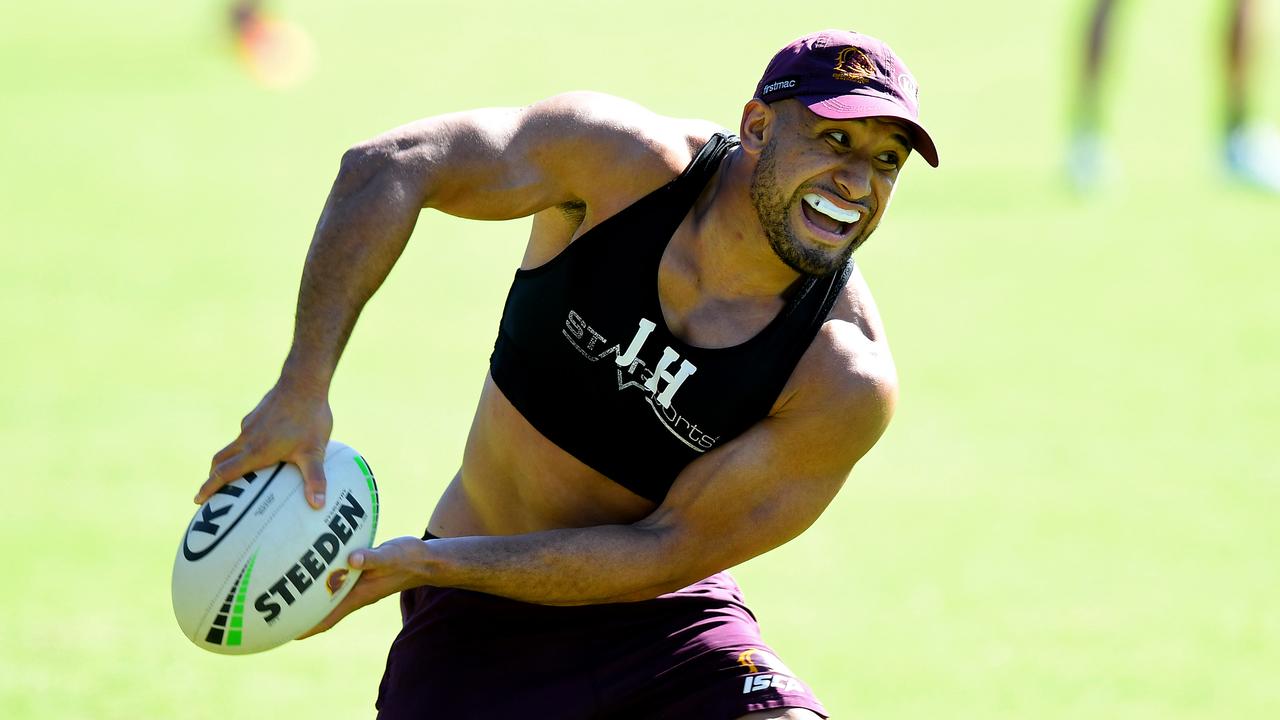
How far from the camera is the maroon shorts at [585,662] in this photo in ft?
14.8

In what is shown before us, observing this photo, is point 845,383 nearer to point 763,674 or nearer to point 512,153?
point 763,674

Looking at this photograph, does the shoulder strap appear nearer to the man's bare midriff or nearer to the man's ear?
the man's ear

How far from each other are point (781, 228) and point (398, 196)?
1.00 m

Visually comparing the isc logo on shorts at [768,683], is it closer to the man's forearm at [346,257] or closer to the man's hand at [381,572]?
the man's hand at [381,572]

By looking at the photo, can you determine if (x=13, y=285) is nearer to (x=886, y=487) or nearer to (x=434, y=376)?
(x=434, y=376)

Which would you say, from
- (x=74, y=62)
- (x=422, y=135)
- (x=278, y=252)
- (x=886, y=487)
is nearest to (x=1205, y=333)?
(x=886, y=487)

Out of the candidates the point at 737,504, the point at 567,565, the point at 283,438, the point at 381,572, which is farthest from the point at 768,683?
the point at 283,438

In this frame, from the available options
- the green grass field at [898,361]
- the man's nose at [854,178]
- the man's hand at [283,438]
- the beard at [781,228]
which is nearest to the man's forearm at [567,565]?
the man's hand at [283,438]

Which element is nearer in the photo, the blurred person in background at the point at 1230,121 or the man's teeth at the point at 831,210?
the man's teeth at the point at 831,210

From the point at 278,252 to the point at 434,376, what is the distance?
2.99 m

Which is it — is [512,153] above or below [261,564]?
above

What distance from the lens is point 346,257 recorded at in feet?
13.4

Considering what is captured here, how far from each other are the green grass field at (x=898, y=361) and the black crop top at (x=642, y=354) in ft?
6.26

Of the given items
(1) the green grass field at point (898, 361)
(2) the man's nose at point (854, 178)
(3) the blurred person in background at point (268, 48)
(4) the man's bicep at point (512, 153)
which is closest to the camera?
(4) the man's bicep at point (512, 153)
